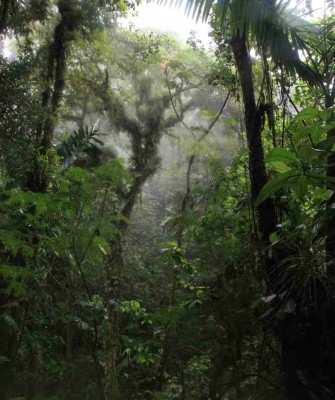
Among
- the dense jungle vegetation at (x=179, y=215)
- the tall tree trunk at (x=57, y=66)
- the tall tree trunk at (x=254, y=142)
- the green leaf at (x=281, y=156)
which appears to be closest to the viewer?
the green leaf at (x=281, y=156)

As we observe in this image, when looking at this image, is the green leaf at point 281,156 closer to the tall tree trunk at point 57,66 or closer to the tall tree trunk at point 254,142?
the tall tree trunk at point 254,142

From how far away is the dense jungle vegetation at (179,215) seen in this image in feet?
7.89

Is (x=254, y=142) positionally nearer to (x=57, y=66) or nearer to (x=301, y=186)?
(x=301, y=186)

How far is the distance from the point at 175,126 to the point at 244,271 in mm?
9878

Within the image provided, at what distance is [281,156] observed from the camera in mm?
1762

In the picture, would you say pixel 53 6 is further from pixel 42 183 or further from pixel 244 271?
pixel 244 271

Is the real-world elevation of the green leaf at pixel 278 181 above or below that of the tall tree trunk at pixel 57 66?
below

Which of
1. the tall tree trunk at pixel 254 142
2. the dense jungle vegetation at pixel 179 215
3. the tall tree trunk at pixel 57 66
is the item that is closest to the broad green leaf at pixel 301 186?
the dense jungle vegetation at pixel 179 215

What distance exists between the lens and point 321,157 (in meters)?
1.91

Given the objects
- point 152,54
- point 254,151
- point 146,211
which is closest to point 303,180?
point 254,151

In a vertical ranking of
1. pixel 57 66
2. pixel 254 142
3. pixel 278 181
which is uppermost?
pixel 57 66

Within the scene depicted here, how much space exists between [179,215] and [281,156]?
4878 millimetres

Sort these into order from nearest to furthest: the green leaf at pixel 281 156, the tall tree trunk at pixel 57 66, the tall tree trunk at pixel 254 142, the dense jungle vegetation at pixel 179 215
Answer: the green leaf at pixel 281 156 < the dense jungle vegetation at pixel 179 215 < the tall tree trunk at pixel 254 142 < the tall tree trunk at pixel 57 66

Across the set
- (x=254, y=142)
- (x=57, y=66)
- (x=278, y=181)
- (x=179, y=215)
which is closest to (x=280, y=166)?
(x=278, y=181)
